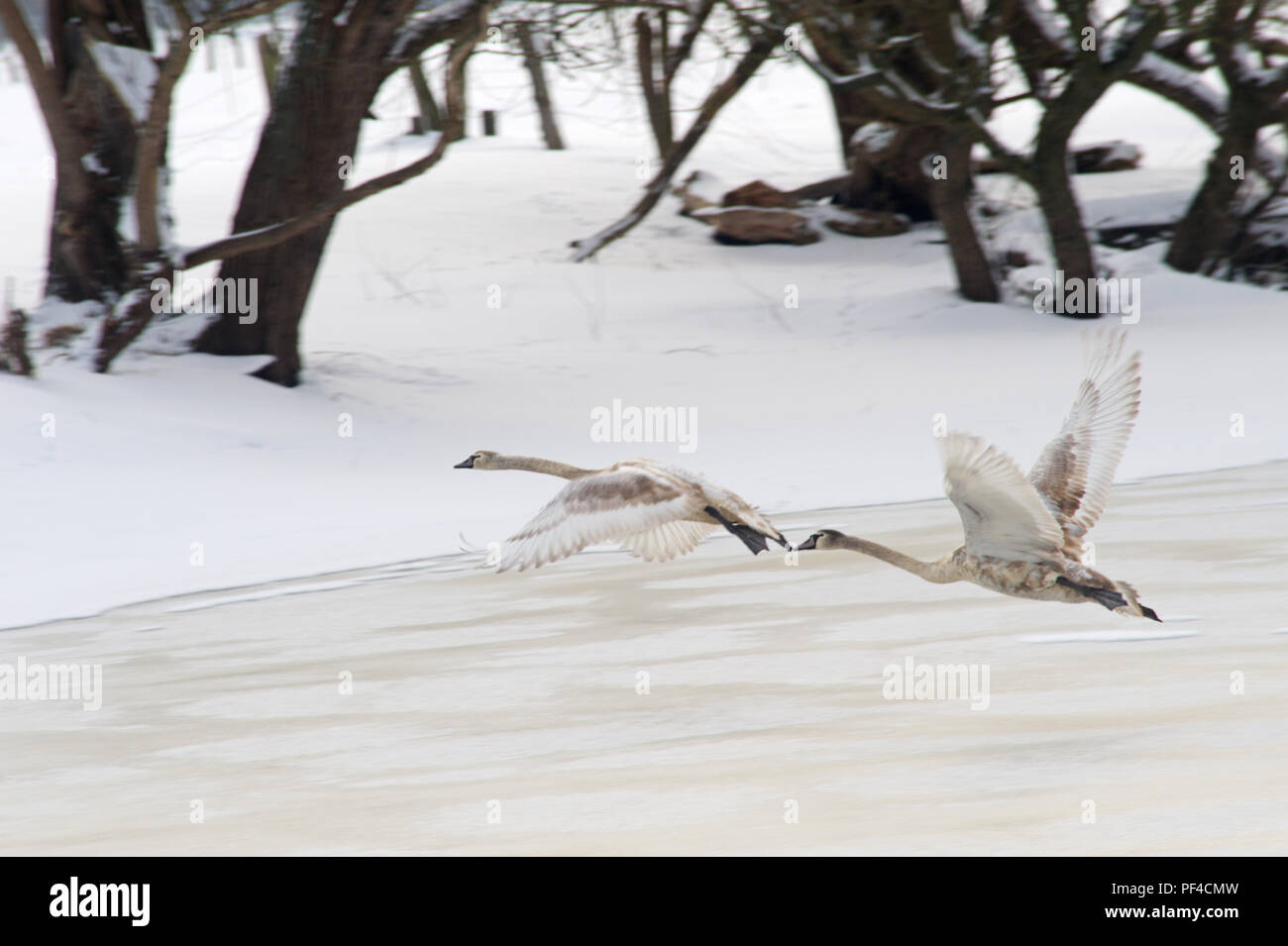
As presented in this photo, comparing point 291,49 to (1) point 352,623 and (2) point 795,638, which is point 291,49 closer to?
(1) point 352,623

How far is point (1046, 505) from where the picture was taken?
6.30m

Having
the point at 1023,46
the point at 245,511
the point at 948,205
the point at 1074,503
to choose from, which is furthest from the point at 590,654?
the point at 1023,46

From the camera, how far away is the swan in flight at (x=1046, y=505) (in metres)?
5.80

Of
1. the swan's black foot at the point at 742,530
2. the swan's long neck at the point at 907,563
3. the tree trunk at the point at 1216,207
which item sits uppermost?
the swan's black foot at the point at 742,530

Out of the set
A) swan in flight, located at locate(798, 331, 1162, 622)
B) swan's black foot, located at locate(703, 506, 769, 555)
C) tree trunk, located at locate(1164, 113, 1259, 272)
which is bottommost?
tree trunk, located at locate(1164, 113, 1259, 272)

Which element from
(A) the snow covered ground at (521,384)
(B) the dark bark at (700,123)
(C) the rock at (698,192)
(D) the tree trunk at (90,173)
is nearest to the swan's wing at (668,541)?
(A) the snow covered ground at (521,384)

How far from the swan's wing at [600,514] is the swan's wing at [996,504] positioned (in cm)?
101

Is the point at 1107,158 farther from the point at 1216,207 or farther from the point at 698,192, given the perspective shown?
the point at 1216,207

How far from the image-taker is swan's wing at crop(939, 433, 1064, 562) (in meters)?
5.62

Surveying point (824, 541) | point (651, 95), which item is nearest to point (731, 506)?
point (824, 541)

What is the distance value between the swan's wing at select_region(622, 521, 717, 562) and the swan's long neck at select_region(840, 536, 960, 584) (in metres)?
0.59

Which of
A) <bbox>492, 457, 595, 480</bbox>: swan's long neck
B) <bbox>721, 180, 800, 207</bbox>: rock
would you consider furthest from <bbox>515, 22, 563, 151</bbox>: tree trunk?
<bbox>492, 457, 595, 480</bbox>: swan's long neck

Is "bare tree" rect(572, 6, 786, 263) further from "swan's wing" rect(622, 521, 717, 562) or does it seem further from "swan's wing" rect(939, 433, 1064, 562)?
"swan's wing" rect(939, 433, 1064, 562)

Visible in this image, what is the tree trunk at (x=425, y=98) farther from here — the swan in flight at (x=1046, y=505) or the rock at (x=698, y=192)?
the swan in flight at (x=1046, y=505)
